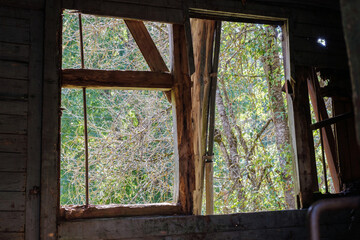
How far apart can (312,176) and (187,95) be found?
145 cm

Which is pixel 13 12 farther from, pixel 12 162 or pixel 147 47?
pixel 147 47

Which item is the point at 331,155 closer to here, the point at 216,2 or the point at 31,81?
the point at 216,2

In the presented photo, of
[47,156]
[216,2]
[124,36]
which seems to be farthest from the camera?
[124,36]

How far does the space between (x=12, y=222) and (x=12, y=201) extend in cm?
15

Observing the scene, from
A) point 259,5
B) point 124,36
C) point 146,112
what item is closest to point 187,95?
point 259,5

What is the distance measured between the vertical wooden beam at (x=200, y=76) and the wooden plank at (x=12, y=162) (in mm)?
2071

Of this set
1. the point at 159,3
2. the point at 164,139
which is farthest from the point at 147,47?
the point at 164,139

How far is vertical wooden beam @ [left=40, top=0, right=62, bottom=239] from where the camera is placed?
10.0 ft

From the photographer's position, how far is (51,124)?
319cm

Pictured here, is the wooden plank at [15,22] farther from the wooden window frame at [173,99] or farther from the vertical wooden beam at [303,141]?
the vertical wooden beam at [303,141]

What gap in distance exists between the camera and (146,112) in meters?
8.01

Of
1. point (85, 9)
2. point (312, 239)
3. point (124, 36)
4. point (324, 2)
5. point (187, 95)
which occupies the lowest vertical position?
point (312, 239)

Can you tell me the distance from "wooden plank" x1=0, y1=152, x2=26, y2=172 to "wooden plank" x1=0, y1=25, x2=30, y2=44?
871 millimetres

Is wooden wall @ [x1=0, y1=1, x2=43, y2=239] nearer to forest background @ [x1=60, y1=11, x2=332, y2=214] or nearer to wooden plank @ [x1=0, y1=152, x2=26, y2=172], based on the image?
wooden plank @ [x1=0, y1=152, x2=26, y2=172]
